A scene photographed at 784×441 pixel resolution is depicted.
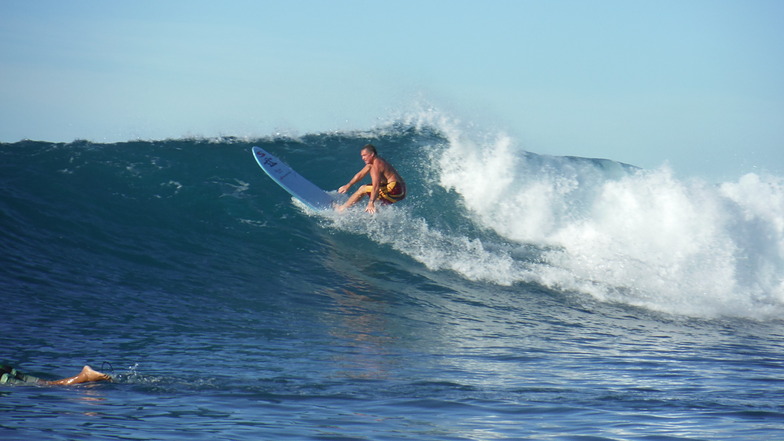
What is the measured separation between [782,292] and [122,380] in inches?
378

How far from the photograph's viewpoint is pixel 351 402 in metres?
4.99

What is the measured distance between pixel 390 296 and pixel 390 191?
231 centimetres

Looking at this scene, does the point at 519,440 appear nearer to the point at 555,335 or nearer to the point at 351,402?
the point at 351,402

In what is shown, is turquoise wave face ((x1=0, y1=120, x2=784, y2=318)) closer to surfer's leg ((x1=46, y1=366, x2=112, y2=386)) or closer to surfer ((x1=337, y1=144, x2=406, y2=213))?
surfer ((x1=337, y1=144, x2=406, y2=213))

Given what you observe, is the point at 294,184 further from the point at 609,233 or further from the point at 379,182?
the point at 609,233

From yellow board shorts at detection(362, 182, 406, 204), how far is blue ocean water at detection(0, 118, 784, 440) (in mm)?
471

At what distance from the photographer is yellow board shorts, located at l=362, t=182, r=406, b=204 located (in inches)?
451

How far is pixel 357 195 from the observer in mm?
11805

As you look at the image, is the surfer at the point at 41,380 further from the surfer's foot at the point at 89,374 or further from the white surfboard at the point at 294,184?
the white surfboard at the point at 294,184

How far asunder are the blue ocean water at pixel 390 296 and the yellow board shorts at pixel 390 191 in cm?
47

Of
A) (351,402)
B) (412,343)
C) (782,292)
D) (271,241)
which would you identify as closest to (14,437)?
(351,402)

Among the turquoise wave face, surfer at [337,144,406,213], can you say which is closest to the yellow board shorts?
surfer at [337,144,406,213]

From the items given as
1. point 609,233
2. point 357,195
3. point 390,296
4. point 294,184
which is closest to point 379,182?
point 357,195

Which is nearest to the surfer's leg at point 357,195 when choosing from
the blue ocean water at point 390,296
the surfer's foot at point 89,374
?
the blue ocean water at point 390,296
